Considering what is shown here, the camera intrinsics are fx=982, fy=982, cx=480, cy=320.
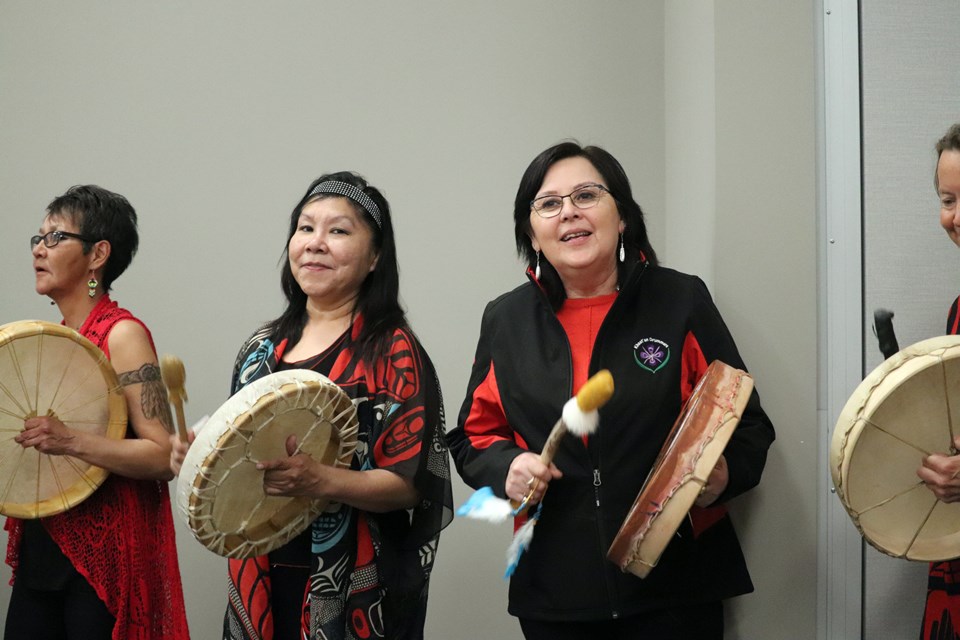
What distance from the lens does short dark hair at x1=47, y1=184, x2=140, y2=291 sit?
2.61 meters

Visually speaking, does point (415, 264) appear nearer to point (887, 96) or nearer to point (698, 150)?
point (698, 150)

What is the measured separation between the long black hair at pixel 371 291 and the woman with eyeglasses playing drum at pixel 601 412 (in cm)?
23

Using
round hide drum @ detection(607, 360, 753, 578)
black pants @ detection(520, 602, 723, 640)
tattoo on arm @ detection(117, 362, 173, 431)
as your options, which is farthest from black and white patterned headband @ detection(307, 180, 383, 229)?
black pants @ detection(520, 602, 723, 640)

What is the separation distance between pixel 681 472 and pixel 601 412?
30cm

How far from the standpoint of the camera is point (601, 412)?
79.2 inches

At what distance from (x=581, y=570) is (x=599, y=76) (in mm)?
1765

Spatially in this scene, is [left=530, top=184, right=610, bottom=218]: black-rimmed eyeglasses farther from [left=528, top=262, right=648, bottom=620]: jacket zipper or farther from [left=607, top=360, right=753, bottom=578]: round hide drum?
[left=607, top=360, right=753, bottom=578]: round hide drum

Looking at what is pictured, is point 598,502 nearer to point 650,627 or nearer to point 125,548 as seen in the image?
point 650,627

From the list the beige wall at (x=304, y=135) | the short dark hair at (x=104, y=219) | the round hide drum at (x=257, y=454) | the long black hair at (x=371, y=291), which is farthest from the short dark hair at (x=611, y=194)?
the short dark hair at (x=104, y=219)

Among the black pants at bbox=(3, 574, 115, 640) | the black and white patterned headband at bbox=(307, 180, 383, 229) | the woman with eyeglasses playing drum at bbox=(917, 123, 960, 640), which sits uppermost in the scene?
the black and white patterned headband at bbox=(307, 180, 383, 229)

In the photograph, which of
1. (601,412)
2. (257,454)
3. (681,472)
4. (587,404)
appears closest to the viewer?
(587,404)

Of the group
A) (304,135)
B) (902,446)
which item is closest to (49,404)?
(304,135)

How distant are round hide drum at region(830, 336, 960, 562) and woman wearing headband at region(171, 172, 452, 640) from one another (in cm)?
85

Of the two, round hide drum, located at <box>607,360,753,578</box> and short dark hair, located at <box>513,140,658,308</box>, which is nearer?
round hide drum, located at <box>607,360,753,578</box>
